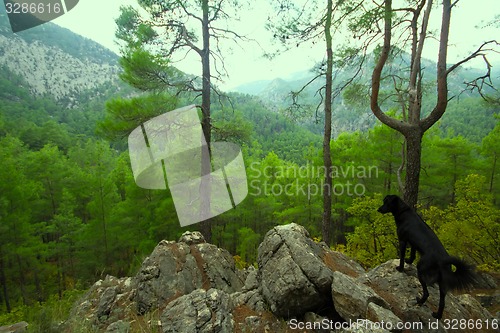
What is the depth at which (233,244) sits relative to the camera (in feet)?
75.4

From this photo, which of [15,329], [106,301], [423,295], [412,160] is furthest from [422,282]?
[15,329]

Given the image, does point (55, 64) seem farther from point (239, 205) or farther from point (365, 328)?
point (365, 328)

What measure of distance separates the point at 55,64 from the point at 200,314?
670ft

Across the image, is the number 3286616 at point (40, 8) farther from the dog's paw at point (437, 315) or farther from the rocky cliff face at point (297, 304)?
the dog's paw at point (437, 315)

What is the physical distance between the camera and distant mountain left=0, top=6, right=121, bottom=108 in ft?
452

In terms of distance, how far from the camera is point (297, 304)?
13.3ft

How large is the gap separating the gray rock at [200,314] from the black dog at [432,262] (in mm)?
2945

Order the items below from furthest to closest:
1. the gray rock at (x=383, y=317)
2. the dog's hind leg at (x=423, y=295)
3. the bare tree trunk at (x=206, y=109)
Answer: the bare tree trunk at (x=206, y=109) < the dog's hind leg at (x=423, y=295) < the gray rock at (x=383, y=317)

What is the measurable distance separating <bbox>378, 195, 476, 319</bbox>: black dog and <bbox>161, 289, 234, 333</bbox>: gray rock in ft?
9.66

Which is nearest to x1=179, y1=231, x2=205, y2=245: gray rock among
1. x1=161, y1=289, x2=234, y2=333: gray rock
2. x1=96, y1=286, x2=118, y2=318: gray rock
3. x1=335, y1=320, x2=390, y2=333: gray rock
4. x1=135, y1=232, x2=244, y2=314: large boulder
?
x1=135, y1=232, x2=244, y2=314: large boulder

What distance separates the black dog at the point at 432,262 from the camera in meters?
3.54

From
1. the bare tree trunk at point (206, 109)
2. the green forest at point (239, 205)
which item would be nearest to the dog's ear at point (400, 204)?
the green forest at point (239, 205)

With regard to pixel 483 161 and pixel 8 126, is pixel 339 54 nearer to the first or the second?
pixel 483 161

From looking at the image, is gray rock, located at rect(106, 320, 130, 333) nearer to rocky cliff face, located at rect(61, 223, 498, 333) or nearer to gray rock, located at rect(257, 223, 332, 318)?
rocky cliff face, located at rect(61, 223, 498, 333)
